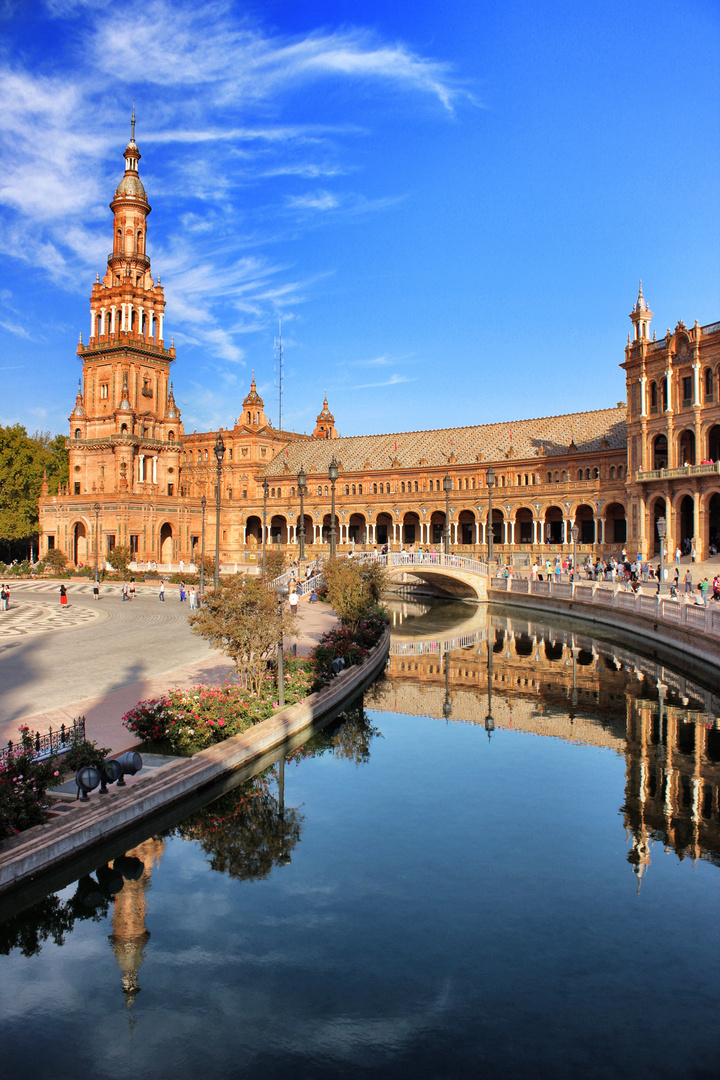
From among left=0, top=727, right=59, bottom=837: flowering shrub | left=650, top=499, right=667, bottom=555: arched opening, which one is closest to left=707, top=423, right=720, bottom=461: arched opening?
left=650, top=499, right=667, bottom=555: arched opening

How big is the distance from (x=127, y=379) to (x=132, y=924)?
2757 inches

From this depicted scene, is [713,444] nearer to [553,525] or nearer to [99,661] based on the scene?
[553,525]

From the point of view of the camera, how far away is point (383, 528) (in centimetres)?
8375

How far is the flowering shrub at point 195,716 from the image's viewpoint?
553 inches

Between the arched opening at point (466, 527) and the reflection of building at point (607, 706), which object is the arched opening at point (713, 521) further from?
the arched opening at point (466, 527)

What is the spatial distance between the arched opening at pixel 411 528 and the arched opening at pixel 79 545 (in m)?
30.8

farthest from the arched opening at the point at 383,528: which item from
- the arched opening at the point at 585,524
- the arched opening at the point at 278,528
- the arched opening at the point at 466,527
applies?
the arched opening at the point at 585,524

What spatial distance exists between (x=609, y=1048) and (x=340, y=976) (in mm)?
2837

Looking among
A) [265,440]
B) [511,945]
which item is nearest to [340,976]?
[511,945]

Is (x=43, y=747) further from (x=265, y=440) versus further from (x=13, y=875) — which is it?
(x=265, y=440)

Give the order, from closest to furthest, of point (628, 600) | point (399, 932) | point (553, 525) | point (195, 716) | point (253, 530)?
point (399, 932), point (195, 716), point (628, 600), point (553, 525), point (253, 530)

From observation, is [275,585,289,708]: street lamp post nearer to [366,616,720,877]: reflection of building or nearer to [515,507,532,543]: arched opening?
[366,616,720,877]: reflection of building

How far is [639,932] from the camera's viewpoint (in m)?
9.54

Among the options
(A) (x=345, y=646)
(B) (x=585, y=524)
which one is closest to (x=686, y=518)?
(B) (x=585, y=524)
